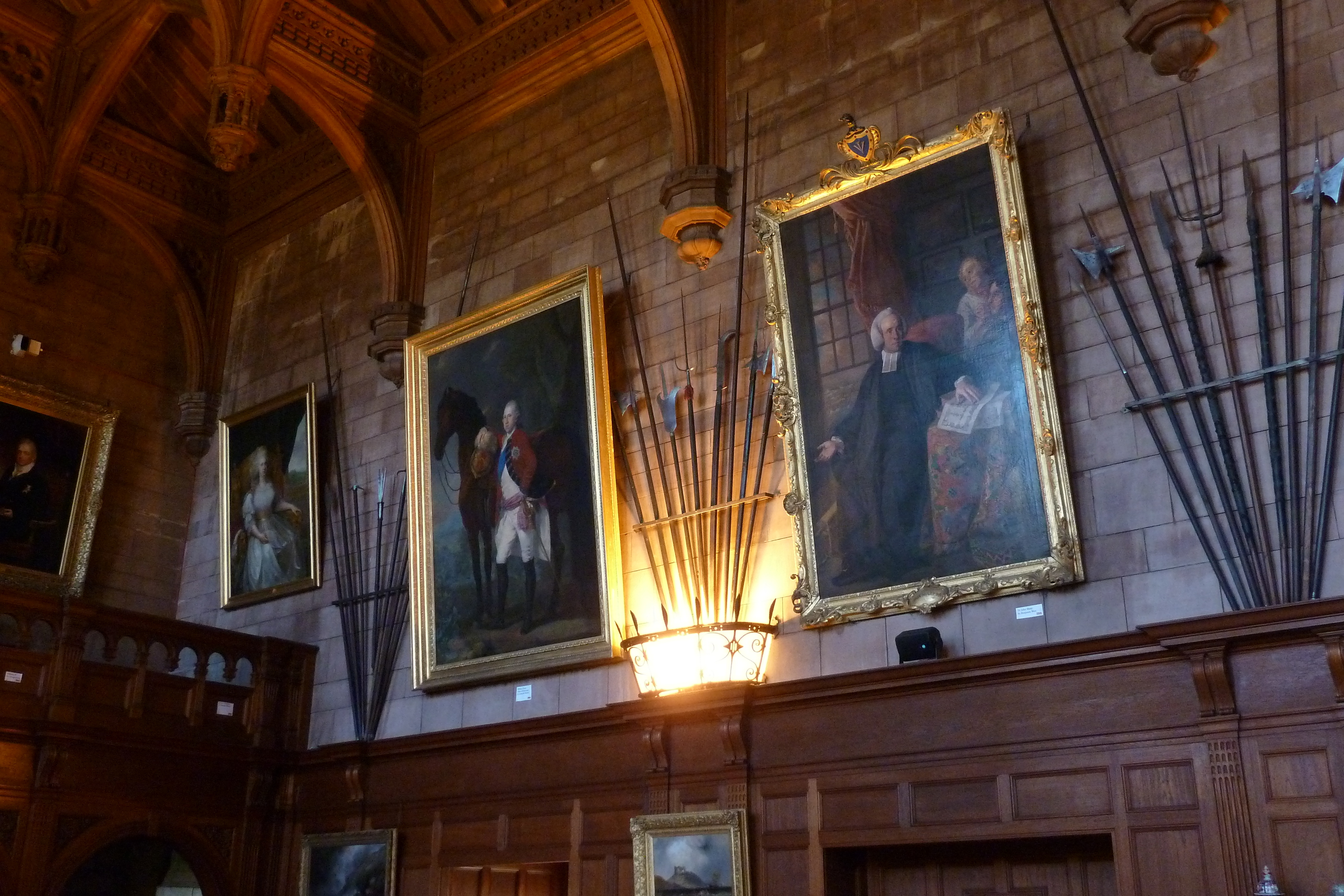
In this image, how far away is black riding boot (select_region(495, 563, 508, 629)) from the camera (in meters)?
8.23

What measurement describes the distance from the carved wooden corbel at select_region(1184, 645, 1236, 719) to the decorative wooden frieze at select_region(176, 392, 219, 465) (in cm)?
854

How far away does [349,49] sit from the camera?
982 centimetres

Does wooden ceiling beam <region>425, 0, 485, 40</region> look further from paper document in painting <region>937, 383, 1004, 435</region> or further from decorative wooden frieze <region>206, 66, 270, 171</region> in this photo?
paper document in painting <region>937, 383, 1004, 435</region>

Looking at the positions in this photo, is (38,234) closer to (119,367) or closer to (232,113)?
(119,367)

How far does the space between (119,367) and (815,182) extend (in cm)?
672

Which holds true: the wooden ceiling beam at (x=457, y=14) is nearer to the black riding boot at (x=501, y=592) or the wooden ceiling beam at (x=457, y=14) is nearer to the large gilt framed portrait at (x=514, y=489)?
the large gilt framed portrait at (x=514, y=489)

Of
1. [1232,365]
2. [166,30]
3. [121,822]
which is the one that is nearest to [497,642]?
[121,822]

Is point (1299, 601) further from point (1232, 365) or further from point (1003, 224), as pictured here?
point (1003, 224)

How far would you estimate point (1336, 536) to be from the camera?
523 cm

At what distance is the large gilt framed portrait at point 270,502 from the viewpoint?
9805mm

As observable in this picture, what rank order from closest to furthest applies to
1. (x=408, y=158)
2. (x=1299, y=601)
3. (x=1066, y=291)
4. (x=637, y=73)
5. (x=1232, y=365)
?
1. (x=1299, y=601)
2. (x=1232, y=365)
3. (x=1066, y=291)
4. (x=637, y=73)
5. (x=408, y=158)

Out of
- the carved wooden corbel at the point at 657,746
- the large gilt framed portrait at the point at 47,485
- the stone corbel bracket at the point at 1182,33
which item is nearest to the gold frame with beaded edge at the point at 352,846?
the carved wooden corbel at the point at 657,746

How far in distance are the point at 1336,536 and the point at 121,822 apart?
7.34 metres

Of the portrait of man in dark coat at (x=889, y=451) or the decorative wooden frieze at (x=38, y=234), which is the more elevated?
the decorative wooden frieze at (x=38, y=234)
